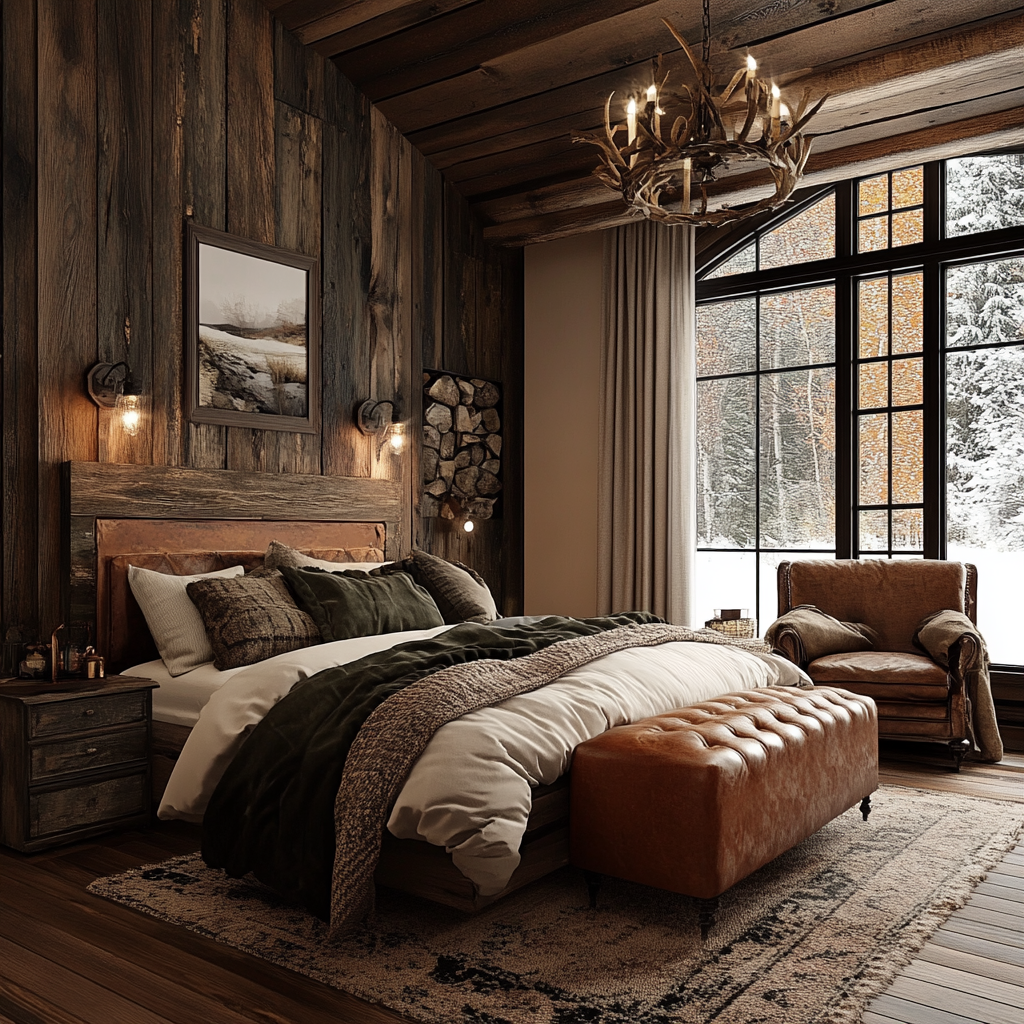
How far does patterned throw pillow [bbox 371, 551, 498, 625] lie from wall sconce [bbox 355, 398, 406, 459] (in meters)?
0.97

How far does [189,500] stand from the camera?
14.6 ft

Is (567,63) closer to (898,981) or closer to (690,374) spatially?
(690,374)

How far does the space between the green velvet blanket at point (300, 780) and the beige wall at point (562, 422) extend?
3.32 metres

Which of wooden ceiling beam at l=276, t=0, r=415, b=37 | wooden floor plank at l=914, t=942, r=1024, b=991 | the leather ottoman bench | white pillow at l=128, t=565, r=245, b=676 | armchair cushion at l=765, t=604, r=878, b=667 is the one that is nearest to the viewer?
wooden floor plank at l=914, t=942, r=1024, b=991

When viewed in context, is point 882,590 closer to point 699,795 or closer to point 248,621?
point 699,795

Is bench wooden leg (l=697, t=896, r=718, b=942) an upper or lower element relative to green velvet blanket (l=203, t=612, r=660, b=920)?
lower

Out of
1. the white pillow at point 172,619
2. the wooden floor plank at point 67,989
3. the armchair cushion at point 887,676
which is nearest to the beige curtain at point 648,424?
the armchair cushion at point 887,676

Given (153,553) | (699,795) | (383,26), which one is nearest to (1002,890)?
(699,795)

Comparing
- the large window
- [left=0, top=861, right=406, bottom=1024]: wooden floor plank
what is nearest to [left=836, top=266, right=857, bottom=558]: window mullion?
the large window

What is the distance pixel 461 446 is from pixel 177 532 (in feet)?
7.43

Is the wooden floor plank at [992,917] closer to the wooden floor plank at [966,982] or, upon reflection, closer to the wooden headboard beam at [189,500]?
the wooden floor plank at [966,982]

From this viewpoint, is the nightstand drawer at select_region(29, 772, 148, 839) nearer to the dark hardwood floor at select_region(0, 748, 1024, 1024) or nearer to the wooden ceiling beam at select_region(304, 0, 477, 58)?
the dark hardwood floor at select_region(0, 748, 1024, 1024)

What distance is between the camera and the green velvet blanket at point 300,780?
2.59 meters

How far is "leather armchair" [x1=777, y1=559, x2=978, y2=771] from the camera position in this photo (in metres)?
4.39
